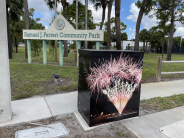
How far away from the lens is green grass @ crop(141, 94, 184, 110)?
4344mm

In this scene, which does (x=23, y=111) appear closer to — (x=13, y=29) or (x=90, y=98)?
(x=90, y=98)

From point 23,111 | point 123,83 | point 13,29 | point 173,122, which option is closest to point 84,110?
point 123,83

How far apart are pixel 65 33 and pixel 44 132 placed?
30.2 ft

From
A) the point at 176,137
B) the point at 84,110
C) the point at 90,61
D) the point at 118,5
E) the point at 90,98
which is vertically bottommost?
the point at 176,137

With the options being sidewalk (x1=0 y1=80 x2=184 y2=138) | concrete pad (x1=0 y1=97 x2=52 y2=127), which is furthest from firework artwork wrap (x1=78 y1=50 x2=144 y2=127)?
concrete pad (x1=0 y1=97 x2=52 y2=127)

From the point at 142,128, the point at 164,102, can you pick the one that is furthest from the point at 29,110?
the point at 164,102

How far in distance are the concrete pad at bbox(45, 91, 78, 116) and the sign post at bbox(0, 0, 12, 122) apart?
3.51 feet

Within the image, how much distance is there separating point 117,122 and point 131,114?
424 millimetres

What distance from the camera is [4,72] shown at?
125 inches

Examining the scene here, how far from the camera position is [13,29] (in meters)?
28.3

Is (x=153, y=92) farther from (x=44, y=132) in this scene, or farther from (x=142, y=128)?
(x=44, y=132)

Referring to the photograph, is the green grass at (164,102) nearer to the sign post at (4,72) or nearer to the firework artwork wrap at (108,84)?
the firework artwork wrap at (108,84)

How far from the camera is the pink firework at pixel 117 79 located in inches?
118

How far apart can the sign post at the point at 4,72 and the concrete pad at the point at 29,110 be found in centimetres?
23
